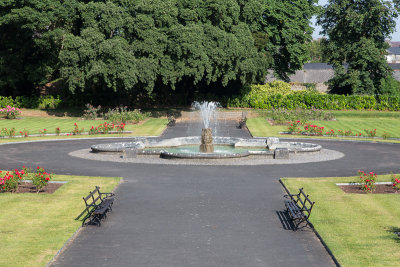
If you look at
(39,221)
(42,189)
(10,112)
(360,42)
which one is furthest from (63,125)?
(360,42)

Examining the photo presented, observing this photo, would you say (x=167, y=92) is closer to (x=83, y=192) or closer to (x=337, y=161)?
(x=337, y=161)

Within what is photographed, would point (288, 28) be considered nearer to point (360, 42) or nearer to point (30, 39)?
point (360, 42)

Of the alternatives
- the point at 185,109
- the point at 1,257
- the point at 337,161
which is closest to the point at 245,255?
the point at 1,257

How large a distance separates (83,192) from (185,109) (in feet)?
130

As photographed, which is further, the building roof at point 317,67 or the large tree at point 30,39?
the building roof at point 317,67

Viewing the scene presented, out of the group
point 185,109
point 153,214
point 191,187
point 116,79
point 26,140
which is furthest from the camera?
point 185,109

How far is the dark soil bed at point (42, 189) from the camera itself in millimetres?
20219

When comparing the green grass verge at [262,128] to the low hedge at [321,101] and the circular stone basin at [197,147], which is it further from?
the low hedge at [321,101]

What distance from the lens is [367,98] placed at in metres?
61.8

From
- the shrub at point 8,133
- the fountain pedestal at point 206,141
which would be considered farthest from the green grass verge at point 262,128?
the shrub at point 8,133

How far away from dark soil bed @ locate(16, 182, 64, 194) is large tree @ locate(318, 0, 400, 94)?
51.7 metres

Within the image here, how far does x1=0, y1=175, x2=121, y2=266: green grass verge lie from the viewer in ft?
43.5

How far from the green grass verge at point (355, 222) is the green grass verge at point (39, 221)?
23.6 feet

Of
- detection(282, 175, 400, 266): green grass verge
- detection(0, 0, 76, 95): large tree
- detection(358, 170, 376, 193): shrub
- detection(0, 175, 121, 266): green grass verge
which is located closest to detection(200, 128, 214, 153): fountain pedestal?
detection(282, 175, 400, 266): green grass verge
